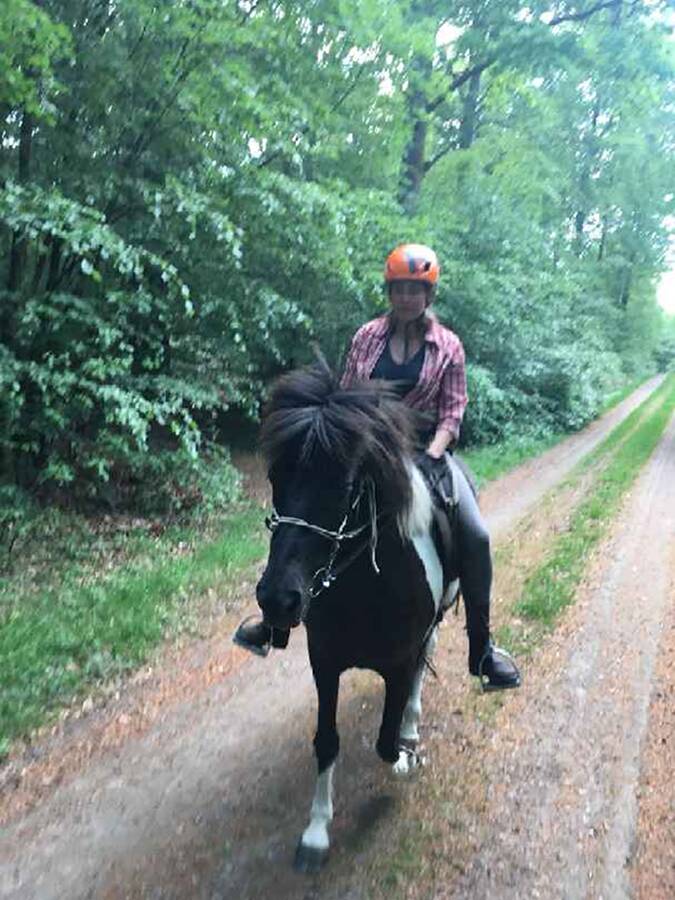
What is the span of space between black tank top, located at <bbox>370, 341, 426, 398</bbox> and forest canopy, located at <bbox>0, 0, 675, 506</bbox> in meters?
3.19

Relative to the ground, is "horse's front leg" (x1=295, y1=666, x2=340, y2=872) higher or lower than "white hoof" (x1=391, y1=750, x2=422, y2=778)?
higher

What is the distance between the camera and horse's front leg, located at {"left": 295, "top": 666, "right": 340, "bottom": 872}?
10.2ft

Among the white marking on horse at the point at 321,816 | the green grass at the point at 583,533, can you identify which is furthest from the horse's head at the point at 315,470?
the green grass at the point at 583,533

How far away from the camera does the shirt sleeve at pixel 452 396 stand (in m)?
3.54

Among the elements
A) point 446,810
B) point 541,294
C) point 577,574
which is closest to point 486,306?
point 541,294

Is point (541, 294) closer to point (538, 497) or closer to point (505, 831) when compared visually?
point (538, 497)

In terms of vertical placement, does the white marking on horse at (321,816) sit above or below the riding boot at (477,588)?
below

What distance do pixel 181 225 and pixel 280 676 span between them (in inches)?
187

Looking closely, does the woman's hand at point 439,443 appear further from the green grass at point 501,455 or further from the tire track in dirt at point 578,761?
the green grass at point 501,455

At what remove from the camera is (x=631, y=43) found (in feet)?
44.1

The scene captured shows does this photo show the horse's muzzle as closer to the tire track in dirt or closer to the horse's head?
the horse's head

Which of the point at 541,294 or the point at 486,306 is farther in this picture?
the point at 541,294

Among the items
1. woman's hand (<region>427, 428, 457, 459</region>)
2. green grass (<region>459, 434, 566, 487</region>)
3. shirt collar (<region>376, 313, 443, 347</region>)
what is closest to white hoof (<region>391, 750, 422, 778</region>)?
woman's hand (<region>427, 428, 457, 459</region>)

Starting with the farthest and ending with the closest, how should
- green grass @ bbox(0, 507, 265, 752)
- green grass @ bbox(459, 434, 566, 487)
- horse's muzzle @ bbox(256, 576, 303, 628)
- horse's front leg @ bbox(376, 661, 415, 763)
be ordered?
green grass @ bbox(459, 434, 566, 487)
green grass @ bbox(0, 507, 265, 752)
horse's front leg @ bbox(376, 661, 415, 763)
horse's muzzle @ bbox(256, 576, 303, 628)
